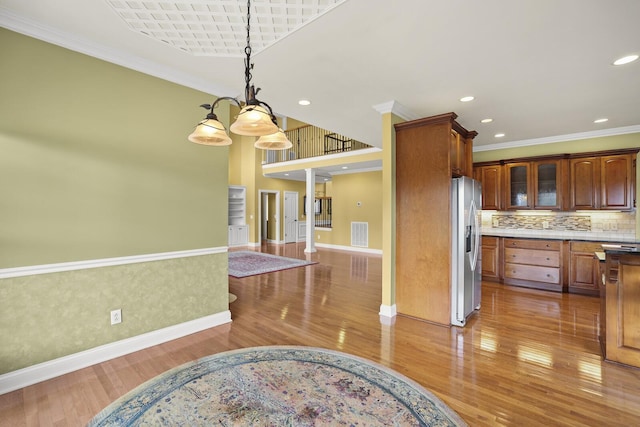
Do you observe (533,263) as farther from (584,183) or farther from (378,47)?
(378,47)

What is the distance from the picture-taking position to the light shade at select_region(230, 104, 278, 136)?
1.77 meters

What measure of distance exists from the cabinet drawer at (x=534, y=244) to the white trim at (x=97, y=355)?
16.2 feet

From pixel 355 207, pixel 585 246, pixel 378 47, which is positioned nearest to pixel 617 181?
pixel 585 246

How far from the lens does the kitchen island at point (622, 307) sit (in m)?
2.51

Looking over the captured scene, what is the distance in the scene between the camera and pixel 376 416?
6.11ft

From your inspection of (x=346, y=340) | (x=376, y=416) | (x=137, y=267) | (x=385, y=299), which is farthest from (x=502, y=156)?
(x=137, y=267)

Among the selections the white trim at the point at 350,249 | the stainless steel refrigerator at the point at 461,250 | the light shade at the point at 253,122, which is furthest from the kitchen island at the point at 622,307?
the white trim at the point at 350,249

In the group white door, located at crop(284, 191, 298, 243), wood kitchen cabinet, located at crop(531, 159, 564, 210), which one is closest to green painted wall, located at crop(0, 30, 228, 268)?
wood kitchen cabinet, located at crop(531, 159, 564, 210)

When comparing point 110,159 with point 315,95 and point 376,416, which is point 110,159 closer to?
point 315,95

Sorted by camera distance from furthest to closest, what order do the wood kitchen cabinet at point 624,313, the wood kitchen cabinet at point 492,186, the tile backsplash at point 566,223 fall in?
the wood kitchen cabinet at point 492,186, the tile backsplash at point 566,223, the wood kitchen cabinet at point 624,313

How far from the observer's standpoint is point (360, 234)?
8.84 meters

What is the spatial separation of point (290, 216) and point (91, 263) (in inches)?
334

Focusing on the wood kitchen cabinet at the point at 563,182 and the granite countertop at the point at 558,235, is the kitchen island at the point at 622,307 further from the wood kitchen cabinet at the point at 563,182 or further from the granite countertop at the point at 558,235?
the wood kitchen cabinet at the point at 563,182

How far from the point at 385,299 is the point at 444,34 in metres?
2.90
